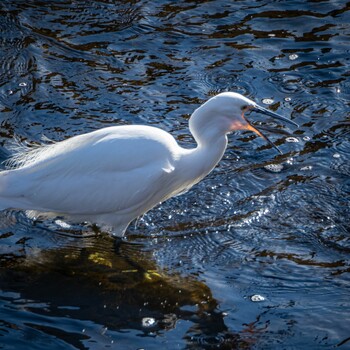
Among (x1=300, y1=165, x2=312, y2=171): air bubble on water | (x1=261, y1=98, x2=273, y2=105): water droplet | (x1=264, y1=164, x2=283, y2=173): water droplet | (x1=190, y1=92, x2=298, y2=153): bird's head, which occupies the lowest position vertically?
(x1=264, y1=164, x2=283, y2=173): water droplet

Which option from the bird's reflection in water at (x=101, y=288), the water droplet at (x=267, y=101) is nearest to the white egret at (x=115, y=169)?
the bird's reflection in water at (x=101, y=288)

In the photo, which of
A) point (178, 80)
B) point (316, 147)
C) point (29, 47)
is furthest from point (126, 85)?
point (316, 147)

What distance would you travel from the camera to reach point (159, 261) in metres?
6.27

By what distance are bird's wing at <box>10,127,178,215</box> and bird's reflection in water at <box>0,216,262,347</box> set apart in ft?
1.22

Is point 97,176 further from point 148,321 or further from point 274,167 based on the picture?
point 274,167

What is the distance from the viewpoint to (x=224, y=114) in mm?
6145

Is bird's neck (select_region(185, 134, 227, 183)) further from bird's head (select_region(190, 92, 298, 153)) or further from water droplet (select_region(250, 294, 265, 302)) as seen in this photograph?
water droplet (select_region(250, 294, 265, 302))

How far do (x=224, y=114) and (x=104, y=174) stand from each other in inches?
41.0

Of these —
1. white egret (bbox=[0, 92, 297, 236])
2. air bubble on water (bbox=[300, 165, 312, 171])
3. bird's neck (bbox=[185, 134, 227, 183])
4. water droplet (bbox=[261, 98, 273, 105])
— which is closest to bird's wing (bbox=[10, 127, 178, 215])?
white egret (bbox=[0, 92, 297, 236])

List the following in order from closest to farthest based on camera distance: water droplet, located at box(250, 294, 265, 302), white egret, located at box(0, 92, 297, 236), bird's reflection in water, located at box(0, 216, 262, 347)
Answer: bird's reflection in water, located at box(0, 216, 262, 347), water droplet, located at box(250, 294, 265, 302), white egret, located at box(0, 92, 297, 236)

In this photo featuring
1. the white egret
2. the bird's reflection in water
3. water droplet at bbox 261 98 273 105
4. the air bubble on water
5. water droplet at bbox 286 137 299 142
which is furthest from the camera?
water droplet at bbox 261 98 273 105

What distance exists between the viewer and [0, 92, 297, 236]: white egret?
20.5 ft

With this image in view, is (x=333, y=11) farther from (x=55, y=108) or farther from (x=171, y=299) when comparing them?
(x=171, y=299)

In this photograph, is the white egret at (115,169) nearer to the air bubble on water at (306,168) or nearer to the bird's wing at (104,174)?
the bird's wing at (104,174)
